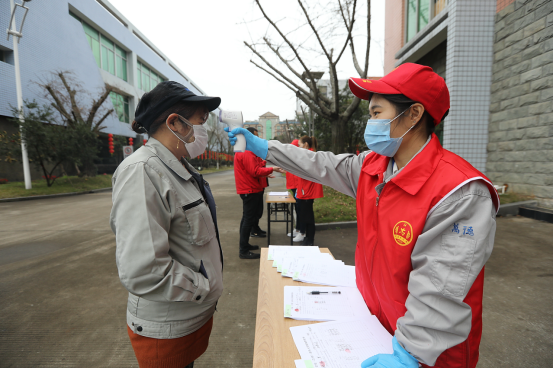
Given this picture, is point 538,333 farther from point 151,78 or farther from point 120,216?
point 151,78

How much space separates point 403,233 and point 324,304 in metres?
0.63

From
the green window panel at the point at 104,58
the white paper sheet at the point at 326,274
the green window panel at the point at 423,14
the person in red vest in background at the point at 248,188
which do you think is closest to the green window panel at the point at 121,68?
the green window panel at the point at 104,58

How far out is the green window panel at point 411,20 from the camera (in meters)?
10.4

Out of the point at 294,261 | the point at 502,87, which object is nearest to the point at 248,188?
the point at 294,261

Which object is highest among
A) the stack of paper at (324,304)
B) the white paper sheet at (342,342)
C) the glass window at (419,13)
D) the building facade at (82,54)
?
the building facade at (82,54)

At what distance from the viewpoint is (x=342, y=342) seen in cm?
116

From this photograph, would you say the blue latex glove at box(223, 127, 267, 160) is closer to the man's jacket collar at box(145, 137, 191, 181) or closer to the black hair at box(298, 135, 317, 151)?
the man's jacket collar at box(145, 137, 191, 181)

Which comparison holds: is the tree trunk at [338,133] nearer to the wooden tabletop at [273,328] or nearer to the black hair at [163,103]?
the wooden tabletop at [273,328]

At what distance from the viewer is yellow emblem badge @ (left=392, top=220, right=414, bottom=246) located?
3.36 feet

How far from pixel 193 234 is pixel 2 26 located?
21399 mm

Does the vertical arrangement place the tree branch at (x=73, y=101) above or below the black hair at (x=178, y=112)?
above

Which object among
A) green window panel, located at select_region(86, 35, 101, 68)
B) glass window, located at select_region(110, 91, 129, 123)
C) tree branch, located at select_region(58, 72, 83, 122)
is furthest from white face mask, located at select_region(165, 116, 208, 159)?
glass window, located at select_region(110, 91, 129, 123)

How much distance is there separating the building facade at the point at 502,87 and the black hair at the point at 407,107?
746 centimetres

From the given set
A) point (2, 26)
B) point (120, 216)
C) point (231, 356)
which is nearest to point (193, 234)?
point (120, 216)
